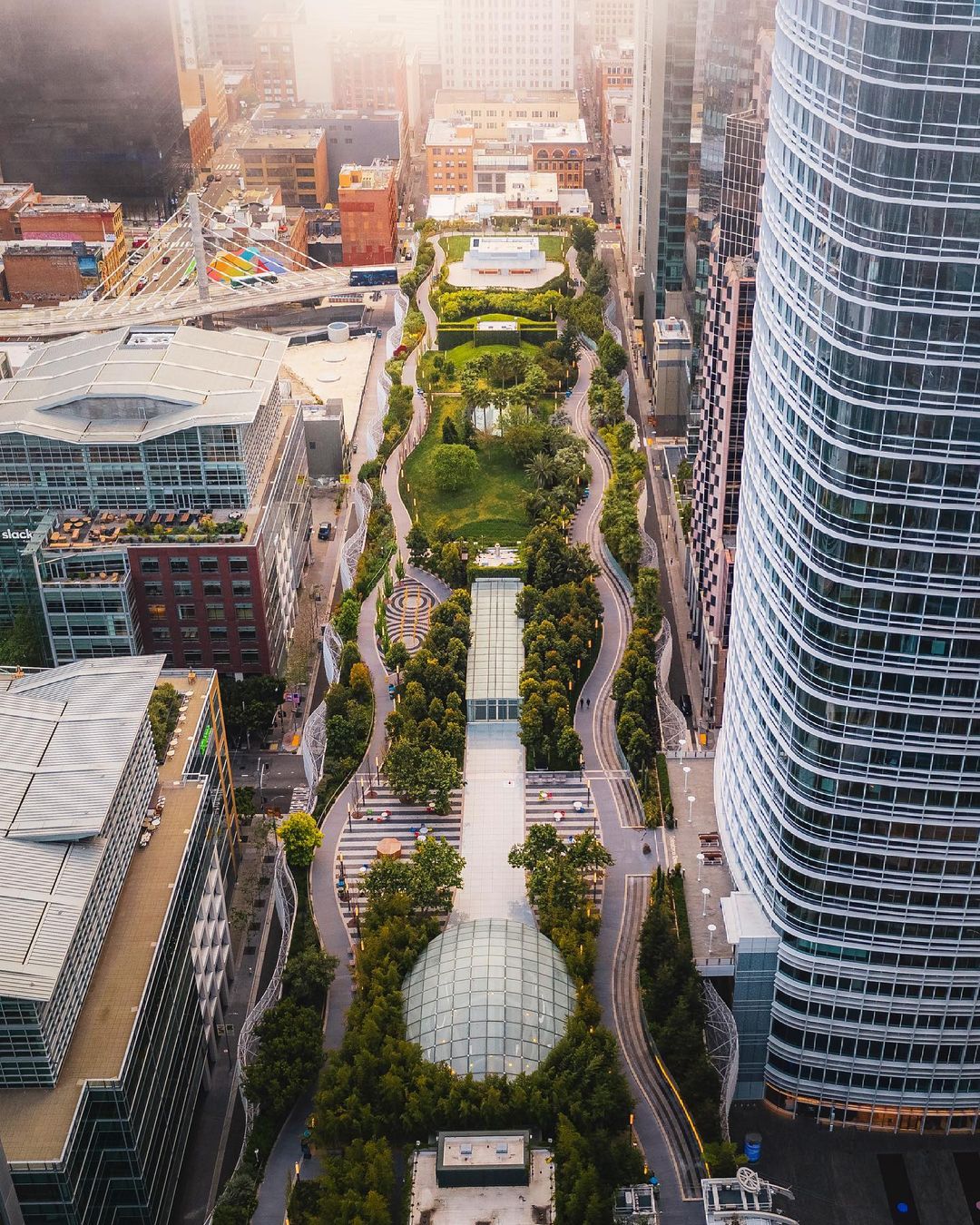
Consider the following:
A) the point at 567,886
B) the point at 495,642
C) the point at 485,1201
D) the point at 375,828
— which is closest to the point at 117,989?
the point at 485,1201

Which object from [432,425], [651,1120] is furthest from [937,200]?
[432,425]

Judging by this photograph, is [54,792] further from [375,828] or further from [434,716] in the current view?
[434,716]

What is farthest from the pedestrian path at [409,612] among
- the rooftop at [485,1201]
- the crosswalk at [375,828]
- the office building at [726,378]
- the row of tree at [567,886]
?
the rooftop at [485,1201]

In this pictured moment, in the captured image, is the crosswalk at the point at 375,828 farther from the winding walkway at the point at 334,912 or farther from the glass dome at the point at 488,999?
the glass dome at the point at 488,999

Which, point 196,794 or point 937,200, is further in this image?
point 196,794

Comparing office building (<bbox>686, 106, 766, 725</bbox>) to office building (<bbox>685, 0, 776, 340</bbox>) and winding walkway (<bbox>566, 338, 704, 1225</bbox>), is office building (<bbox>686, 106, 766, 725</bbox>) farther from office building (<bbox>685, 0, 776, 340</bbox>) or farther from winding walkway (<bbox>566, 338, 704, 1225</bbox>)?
winding walkway (<bbox>566, 338, 704, 1225</bbox>)

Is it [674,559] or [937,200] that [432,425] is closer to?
[674,559]
